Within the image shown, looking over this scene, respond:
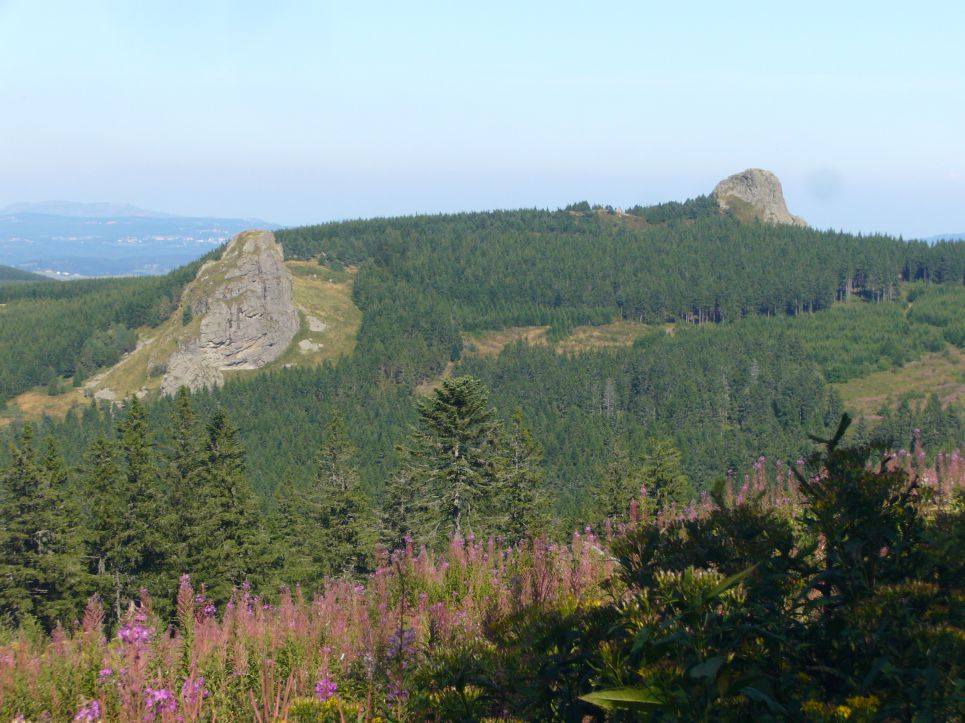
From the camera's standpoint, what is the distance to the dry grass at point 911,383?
457ft

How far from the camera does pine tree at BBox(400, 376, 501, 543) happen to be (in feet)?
109

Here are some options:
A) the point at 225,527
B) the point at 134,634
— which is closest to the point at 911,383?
the point at 225,527

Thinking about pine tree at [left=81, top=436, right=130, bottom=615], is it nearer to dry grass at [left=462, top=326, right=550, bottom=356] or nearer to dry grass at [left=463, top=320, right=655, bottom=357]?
dry grass at [left=463, top=320, right=655, bottom=357]

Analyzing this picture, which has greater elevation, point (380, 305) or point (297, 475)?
point (380, 305)

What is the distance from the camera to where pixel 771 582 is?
12.1ft

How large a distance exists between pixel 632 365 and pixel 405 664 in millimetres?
153256

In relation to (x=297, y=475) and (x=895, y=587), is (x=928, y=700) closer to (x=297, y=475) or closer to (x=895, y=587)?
(x=895, y=587)

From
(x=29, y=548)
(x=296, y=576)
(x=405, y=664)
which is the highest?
(x=405, y=664)

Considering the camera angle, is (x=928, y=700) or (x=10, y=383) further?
(x=10, y=383)

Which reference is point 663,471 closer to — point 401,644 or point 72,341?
point 401,644

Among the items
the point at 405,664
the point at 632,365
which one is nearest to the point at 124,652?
the point at 405,664

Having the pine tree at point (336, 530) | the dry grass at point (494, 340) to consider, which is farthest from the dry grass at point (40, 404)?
the pine tree at point (336, 530)

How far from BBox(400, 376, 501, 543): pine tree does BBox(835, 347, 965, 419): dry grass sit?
115082 millimetres

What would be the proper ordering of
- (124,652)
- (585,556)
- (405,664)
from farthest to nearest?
(585,556) → (124,652) → (405,664)
